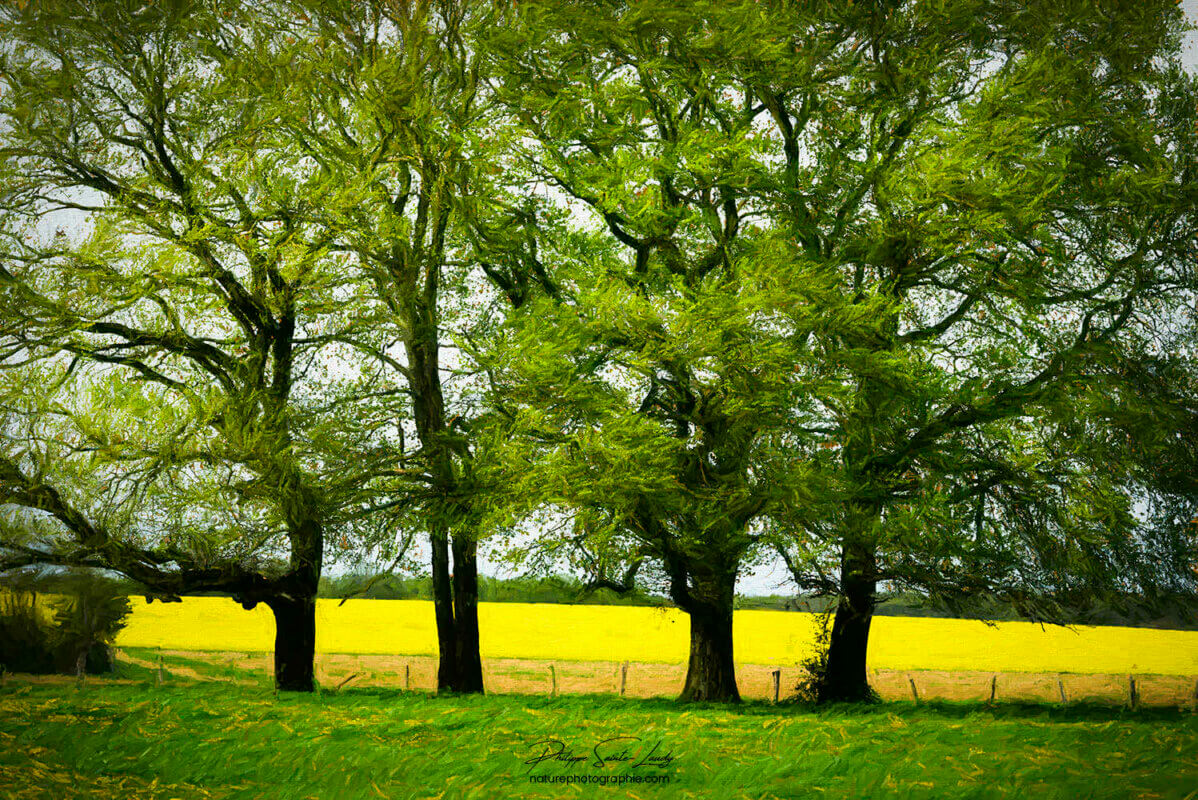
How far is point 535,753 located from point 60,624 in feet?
36.4

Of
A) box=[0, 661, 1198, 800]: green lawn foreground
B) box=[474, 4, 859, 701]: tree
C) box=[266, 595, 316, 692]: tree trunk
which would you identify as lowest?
box=[0, 661, 1198, 800]: green lawn foreground

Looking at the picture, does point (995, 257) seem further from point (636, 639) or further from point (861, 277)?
point (636, 639)

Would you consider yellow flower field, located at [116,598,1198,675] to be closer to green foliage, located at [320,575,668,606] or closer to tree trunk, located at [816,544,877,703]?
tree trunk, located at [816,544,877,703]

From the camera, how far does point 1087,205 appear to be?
12.4m

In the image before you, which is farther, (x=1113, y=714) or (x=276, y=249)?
(x=1113, y=714)

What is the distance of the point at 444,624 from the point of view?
1447 centimetres

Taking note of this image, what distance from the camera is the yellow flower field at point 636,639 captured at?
21112 millimetres

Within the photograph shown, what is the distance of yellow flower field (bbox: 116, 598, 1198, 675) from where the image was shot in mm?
21112

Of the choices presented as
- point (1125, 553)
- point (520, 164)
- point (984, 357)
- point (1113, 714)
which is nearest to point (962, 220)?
point (984, 357)

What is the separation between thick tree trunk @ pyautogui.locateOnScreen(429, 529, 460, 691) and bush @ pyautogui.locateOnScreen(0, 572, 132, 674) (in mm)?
5057

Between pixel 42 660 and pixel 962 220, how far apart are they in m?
15.9

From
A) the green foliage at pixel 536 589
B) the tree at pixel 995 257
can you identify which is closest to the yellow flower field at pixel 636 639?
the green foliage at pixel 536 589

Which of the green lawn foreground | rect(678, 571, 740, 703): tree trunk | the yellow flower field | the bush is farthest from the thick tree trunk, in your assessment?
the yellow flower field

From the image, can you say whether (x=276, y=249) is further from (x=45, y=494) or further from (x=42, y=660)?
(x=42, y=660)
